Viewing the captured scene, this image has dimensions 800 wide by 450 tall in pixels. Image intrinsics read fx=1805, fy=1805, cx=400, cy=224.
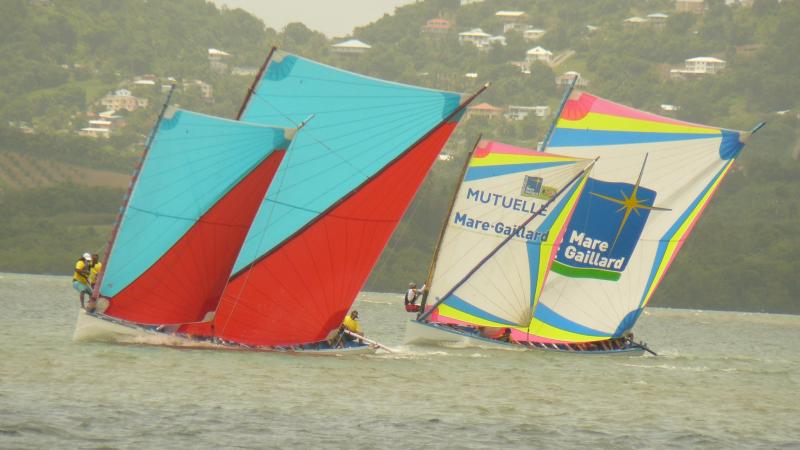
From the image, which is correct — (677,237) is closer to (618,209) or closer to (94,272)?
(618,209)

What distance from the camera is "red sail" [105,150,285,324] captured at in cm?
4959

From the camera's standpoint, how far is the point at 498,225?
199 ft

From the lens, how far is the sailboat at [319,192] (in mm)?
49969

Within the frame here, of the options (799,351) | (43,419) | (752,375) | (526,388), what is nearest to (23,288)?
(799,351)

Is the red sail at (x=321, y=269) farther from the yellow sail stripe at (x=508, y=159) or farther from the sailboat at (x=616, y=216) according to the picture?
the sailboat at (x=616, y=216)

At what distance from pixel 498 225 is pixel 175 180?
15013mm

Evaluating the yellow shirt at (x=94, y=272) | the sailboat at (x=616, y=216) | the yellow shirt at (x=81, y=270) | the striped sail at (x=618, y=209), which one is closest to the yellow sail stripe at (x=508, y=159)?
the sailboat at (x=616, y=216)

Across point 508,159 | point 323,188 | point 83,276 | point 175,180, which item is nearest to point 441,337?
point 508,159

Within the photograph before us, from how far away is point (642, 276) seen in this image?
66.7 metres

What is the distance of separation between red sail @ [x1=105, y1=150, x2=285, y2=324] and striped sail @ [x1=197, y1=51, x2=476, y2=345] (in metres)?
0.78

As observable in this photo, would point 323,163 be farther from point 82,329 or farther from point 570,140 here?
point 570,140

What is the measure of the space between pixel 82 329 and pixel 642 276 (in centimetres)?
2377

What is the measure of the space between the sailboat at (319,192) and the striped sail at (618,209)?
14245mm

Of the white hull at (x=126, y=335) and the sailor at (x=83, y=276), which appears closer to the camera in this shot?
the white hull at (x=126, y=335)
